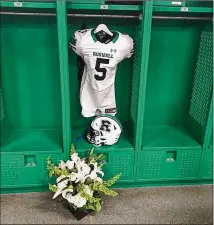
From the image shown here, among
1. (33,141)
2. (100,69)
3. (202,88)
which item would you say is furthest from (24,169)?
(202,88)

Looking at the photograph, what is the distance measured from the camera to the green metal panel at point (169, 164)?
214 cm

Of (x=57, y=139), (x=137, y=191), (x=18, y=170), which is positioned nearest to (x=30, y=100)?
(x=57, y=139)

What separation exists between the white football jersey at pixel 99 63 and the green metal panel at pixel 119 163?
0.42m

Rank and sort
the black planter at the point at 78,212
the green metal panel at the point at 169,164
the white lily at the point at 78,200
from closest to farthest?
1. the white lily at the point at 78,200
2. the black planter at the point at 78,212
3. the green metal panel at the point at 169,164

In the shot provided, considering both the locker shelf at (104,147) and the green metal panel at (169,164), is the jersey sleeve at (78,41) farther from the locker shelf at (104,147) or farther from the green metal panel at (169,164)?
the green metal panel at (169,164)

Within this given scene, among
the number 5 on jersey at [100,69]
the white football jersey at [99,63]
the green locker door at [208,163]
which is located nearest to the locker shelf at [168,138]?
the green locker door at [208,163]

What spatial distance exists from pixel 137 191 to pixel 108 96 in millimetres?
929

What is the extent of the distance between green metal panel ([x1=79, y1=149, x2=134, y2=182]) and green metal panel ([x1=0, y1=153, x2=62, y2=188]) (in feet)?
1.15

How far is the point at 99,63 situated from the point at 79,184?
97cm

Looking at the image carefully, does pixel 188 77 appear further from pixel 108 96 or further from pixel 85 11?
pixel 85 11

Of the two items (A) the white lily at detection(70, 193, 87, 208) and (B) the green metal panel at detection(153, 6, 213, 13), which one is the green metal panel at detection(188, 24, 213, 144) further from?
(A) the white lily at detection(70, 193, 87, 208)

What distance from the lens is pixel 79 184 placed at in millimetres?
1800

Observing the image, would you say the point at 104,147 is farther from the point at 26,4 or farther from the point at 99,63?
the point at 26,4

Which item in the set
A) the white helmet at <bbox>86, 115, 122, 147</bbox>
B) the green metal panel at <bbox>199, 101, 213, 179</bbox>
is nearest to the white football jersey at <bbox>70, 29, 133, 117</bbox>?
the white helmet at <bbox>86, 115, 122, 147</bbox>
